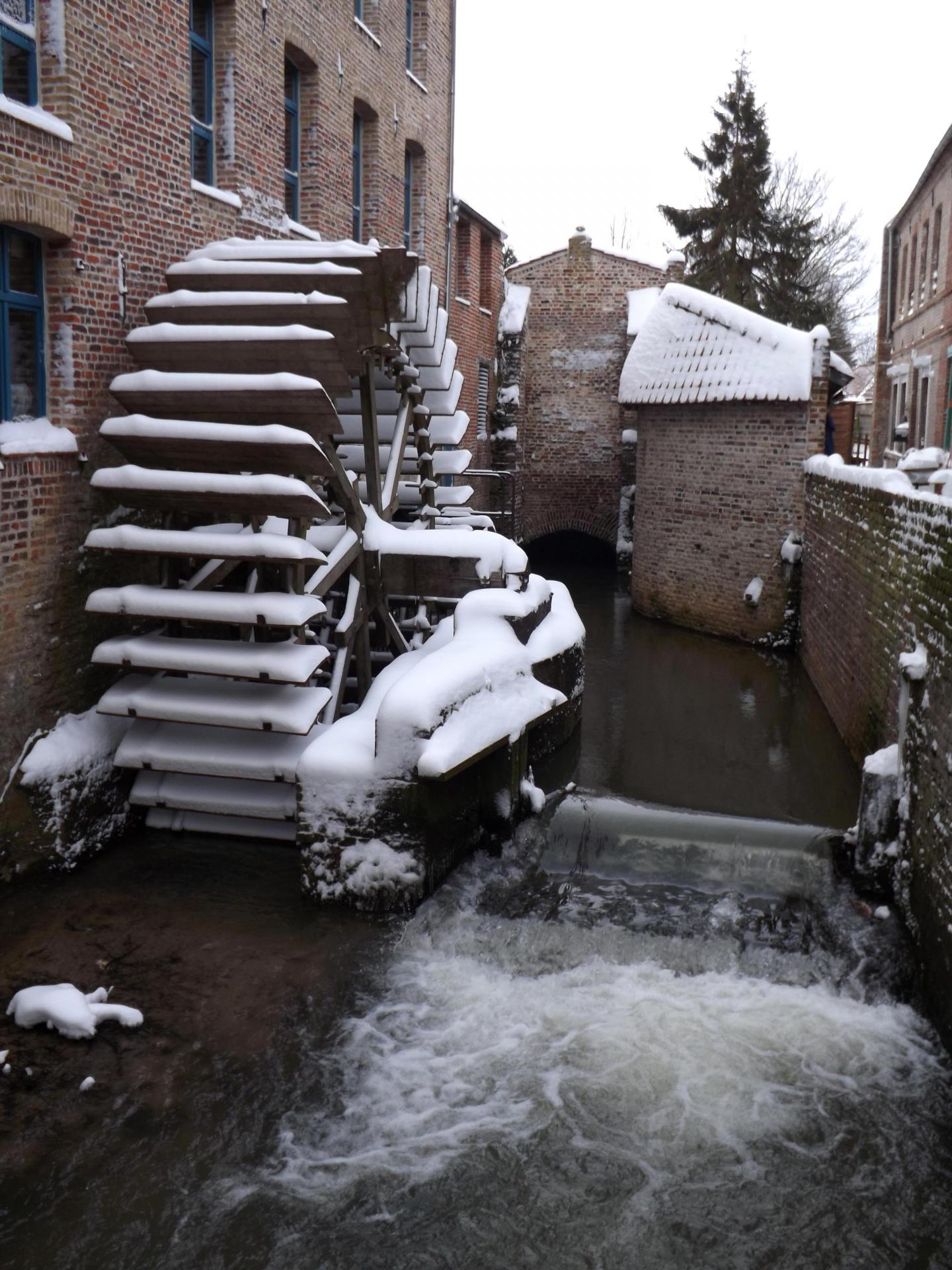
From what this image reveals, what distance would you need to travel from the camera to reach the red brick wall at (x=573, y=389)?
1855 centimetres

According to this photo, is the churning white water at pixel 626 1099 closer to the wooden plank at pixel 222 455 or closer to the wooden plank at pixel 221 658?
the wooden plank at pixel 221 658

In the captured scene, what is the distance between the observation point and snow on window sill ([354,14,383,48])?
444 inches

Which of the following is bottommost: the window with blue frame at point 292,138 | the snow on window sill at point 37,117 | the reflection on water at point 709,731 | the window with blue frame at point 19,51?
the reflection on water at point 709,731

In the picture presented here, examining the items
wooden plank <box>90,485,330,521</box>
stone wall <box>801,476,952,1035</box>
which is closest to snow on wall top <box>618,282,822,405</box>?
stone wall <box>801,476,952,1035</box>

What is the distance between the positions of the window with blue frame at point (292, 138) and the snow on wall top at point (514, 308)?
8170mm

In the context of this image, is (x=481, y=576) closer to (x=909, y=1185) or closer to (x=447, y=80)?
(x=909, y=1185)

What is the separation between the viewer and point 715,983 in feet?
17.8

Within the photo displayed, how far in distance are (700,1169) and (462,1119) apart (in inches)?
35.2

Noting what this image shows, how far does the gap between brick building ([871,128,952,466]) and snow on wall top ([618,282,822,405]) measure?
19.8 ft

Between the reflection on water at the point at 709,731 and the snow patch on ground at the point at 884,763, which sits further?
the reflection on water at the point at 709,731

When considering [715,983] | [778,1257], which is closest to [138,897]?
[715,983]

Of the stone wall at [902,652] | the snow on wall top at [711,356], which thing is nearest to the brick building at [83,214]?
the stone wall at [902,652]

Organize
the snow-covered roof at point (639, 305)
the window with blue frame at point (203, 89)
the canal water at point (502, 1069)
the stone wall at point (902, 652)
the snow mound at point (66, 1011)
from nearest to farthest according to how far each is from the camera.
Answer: the canal water at point (502, 1069)
the snow mound at point (66, 1011)
the stone wall at point (902, 652)
the window with blue frame at point (203, 89)
the snow-covered roof at point (639, 305)

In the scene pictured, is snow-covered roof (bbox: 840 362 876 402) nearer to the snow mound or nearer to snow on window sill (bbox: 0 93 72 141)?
snow on window sill (bbox: 0 93 72 141)
